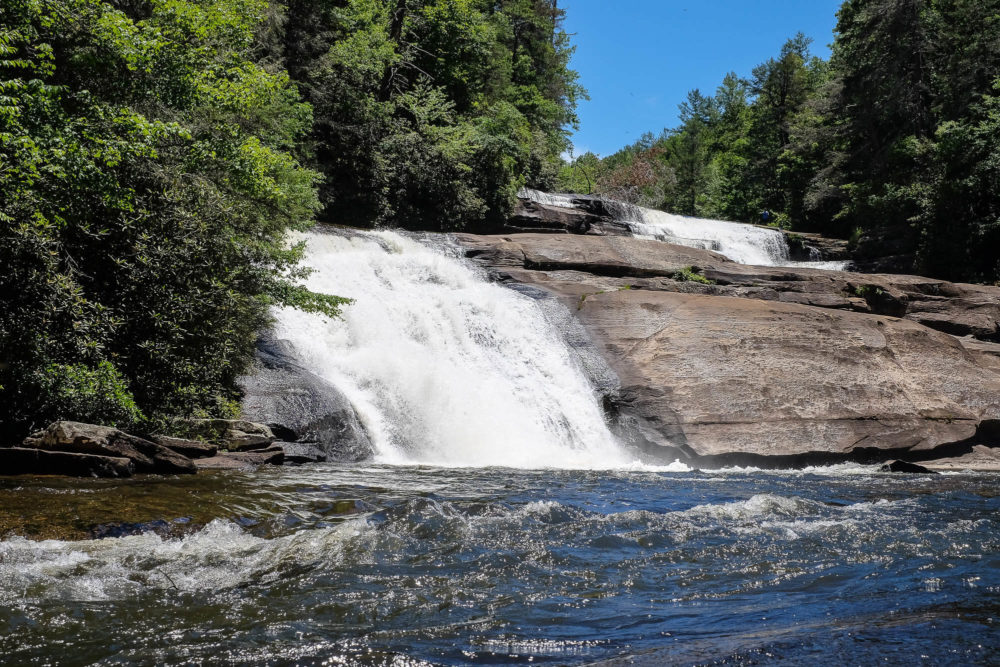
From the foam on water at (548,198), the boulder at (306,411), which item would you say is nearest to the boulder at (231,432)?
the boulder at (306,411)

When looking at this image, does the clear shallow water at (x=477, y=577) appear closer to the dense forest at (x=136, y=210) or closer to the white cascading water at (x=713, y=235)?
the dense forest at (x=136, y=210)

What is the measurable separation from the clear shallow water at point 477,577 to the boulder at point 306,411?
2.99m

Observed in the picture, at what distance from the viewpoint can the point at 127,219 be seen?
31.7 ft

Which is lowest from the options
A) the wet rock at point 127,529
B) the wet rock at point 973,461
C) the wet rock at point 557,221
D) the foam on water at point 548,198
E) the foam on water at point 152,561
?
the foam on water at point 152,561

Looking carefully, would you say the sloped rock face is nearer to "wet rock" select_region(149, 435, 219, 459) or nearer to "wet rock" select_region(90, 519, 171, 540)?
"wet rock" select_region(149, 435, 219, 459)

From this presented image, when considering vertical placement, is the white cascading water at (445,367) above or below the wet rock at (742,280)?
below

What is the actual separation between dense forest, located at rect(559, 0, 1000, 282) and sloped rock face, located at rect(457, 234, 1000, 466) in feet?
18.6

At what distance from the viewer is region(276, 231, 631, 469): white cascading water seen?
1246cm

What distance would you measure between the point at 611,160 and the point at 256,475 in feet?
264

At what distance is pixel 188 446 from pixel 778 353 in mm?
11827

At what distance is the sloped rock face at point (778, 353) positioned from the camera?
13695 mm

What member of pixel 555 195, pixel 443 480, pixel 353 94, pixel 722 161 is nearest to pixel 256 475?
pixel 443 480

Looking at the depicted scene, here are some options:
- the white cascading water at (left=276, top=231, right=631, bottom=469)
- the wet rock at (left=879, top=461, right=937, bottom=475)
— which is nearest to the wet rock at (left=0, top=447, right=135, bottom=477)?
the white cascading water at (left=276, top=231, right=631, bottom=469)

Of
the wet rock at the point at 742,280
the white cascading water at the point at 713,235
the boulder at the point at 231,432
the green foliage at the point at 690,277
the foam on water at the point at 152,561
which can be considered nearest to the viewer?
the foam on water at the point at 152,561
